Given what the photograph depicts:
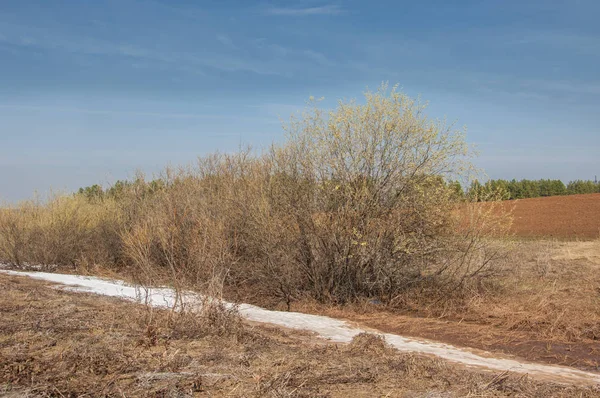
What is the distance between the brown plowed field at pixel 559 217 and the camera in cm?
3316

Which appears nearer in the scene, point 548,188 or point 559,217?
point 559,217

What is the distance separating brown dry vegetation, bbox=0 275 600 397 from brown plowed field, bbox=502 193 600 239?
24076mm

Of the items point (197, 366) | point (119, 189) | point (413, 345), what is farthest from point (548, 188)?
point (197, 366)

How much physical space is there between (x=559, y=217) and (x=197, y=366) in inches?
1545

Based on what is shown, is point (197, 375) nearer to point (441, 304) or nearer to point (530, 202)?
point (441, 304)

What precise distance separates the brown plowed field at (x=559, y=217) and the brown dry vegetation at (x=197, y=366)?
24.1 meters

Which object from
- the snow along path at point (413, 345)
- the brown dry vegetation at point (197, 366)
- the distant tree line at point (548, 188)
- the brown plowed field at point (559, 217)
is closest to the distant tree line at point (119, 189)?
the snow along path at point (413, 345)

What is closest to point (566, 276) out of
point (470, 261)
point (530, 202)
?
point (470, 261)

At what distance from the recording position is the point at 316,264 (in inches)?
521

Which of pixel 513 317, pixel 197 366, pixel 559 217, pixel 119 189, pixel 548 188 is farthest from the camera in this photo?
pixel 548 188

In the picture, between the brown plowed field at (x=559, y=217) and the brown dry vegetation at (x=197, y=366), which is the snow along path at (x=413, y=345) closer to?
the brown dry vegetation at (x=197, y=366)

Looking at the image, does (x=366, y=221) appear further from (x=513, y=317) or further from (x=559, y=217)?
(x=559, y=217)

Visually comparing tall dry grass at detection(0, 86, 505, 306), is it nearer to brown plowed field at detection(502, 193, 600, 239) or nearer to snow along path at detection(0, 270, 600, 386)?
snow along path at detection(0, 270, 600, 386)

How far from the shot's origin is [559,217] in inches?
1547
